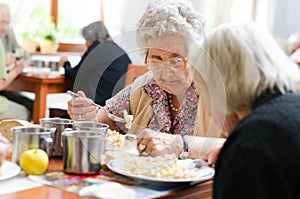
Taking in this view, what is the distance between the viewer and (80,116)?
1.98 m

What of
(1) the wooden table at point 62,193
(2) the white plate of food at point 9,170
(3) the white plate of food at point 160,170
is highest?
(3) the white plate of food at point 160,170

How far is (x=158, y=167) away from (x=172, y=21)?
686mm

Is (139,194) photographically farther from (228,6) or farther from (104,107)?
(228,6)

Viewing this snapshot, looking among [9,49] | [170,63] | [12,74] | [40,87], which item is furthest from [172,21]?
[9,49]

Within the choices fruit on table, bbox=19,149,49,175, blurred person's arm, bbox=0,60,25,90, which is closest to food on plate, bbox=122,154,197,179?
fruit on table, bbox=19,149,49,175

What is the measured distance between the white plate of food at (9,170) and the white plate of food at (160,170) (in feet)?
0.85

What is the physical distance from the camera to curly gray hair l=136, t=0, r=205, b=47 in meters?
2.03

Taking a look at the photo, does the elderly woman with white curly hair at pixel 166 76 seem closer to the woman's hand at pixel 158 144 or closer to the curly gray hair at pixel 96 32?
the woman's hand at pixel 158 144

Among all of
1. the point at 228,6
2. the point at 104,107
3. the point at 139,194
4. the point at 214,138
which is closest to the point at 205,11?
the point at 228,6

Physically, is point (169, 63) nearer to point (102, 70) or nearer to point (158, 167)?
point (102, 70)

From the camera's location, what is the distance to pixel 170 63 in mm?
2029

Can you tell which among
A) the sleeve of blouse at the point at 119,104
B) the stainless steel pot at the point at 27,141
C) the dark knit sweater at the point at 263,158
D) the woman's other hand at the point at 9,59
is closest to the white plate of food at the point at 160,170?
the stainless steel pot at the point at 27,141

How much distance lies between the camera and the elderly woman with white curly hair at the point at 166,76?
79.1 inches

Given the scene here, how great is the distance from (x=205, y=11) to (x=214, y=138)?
3506mm
